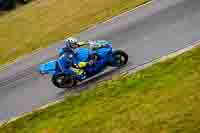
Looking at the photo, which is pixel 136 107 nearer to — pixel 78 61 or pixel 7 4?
pixel 78 61

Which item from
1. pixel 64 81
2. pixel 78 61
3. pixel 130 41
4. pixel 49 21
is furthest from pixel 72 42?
pixel 49 21

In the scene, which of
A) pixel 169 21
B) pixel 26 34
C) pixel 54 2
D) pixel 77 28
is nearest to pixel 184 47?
pixel 169 21

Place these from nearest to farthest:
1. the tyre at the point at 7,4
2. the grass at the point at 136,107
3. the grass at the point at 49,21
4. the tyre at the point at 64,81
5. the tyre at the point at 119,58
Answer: the grass at the point at 136,107
the tyre at the point at 119,58
the tyre at the point at 64,81
the grass at the point at 49,21
the tyre at the point at 7,4

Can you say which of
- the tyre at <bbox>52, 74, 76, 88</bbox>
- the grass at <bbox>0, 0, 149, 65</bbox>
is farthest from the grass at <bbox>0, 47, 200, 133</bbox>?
the grass at <bbox>0, 0, 149, 65</bbox>

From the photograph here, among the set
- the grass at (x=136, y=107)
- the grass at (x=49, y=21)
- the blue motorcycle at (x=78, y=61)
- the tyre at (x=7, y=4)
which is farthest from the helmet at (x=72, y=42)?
the tyre at (x=7, y=4)

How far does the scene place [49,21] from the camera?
29375mm

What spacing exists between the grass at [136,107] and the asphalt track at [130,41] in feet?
5.90

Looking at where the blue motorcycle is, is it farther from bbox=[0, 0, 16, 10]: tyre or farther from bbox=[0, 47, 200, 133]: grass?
bbox=[0, 0, 16, 10]: tyre

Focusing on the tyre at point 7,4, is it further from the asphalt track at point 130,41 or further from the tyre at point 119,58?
the tyre at point 119,58

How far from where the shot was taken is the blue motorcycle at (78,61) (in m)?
17.9

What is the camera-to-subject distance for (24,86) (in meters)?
20.7

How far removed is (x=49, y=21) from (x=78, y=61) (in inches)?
462

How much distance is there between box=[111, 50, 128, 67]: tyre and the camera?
1791 centimetres

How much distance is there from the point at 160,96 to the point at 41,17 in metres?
18.0
